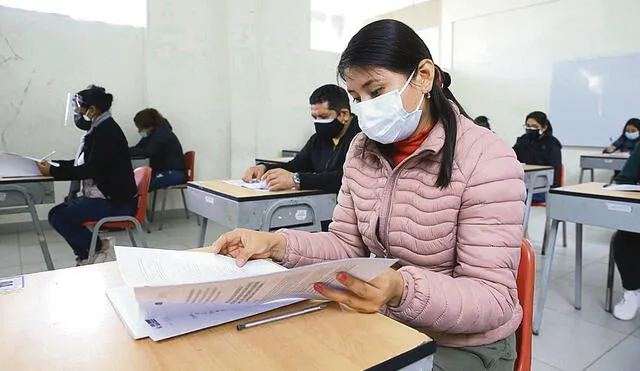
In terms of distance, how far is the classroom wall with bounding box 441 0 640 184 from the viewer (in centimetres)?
550

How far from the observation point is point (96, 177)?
2514 mm

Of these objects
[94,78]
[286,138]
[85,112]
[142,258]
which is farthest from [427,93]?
[286,138]

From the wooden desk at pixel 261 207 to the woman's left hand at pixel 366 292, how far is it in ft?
4.05

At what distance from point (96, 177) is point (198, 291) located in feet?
7.44

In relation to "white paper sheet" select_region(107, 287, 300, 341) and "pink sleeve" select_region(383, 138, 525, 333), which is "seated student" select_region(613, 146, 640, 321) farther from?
"white paper sheet" select_region(107, 287, 300, 341)

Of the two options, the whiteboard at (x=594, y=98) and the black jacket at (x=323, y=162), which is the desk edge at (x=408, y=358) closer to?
the black jacket at (x=323, y=162)

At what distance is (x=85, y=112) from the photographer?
266 centimetres

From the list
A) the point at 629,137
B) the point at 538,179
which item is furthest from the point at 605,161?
the point at 538,179

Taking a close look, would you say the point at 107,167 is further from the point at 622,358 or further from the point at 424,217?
the point at 622,358

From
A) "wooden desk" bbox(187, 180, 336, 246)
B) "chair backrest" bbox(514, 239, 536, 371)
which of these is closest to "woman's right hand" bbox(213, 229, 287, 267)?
"chair backrest" bbox(514, 239, 536, 371)

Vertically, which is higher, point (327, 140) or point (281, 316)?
point (327, 140)

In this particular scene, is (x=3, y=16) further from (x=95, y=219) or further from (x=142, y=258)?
(x=142, y=258)

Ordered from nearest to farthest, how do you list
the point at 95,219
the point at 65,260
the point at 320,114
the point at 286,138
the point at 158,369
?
the point at 158,369
the point at 320,114
the point at 95,219
the point at 65,260
the point at 286,138

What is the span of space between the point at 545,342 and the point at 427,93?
1.61m
